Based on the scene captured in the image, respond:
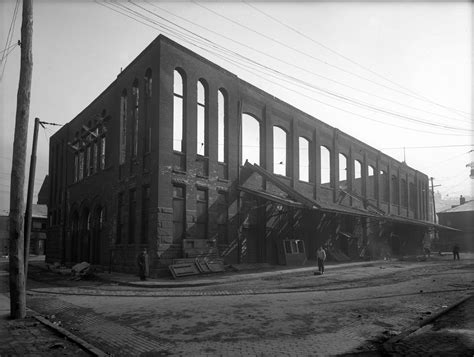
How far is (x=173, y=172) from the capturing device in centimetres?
1953

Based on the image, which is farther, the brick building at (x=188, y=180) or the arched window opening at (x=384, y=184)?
the arched window opening at (x=384, y=184)

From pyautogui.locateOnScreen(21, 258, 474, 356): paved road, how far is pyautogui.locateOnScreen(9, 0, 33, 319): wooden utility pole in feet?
4.18

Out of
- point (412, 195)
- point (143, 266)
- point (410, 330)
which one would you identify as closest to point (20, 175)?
point (143, 266)

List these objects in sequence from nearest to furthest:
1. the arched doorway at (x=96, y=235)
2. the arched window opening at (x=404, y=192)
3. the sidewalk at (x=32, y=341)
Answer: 1. the sidewalk at (x=32, y=341)
2. the arched doorway at (x=96, y=235)
3. the arched window opening at (x=404, y=192)

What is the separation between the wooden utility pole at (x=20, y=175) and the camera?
955 centimetres

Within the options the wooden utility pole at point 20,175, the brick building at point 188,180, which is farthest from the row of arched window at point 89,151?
the wooden utility pole at point 20,175

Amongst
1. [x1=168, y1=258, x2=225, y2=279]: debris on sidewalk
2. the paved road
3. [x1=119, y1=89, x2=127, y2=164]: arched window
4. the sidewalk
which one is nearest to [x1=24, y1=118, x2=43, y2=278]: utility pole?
the paved road

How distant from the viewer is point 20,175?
9.80 metres

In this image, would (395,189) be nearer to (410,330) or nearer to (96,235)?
(96,235)

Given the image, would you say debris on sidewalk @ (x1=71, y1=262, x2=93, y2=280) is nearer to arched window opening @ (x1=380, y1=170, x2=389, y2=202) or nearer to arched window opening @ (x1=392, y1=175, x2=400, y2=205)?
arched window opening @ (x1=380, y1=170, x2=389, y2=202)

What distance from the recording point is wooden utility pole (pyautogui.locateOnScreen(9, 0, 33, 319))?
9555mm

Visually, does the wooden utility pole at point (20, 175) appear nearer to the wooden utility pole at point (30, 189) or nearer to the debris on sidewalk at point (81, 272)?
the wooden utility pole at point (30, 189)

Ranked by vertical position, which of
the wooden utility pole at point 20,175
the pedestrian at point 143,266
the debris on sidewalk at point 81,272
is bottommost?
the debris on sidewalk at point 81,272

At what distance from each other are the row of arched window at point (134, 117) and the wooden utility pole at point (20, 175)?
10281mm
